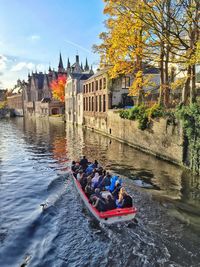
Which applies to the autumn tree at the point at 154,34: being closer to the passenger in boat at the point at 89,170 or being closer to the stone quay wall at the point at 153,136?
the stone quay wall at the point at 153,136

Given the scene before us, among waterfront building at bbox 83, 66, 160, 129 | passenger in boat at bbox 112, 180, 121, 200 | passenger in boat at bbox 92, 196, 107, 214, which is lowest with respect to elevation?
passenger in boat at bbox 92, 196, 107, 214

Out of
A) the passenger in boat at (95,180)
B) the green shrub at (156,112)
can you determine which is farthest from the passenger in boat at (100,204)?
the green shrub at (156,112)

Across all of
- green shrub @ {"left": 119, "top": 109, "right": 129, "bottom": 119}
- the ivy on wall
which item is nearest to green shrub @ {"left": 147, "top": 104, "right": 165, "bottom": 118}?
the ivy on wall

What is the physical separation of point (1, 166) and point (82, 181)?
30.5 ft

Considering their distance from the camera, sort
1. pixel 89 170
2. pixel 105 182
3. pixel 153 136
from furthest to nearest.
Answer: pixel 153 136 < pixel 89 170 < pixel 105 182

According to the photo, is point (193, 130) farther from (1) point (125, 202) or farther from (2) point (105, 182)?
(1) point (125, 202)

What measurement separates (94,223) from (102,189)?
2.11 m

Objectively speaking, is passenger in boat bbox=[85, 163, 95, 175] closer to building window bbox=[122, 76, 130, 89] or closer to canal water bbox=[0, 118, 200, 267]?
canal water bbox=[0, 118, 200, 267]

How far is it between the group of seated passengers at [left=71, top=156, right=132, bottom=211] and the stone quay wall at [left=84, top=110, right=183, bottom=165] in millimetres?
6418

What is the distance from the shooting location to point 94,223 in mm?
10367

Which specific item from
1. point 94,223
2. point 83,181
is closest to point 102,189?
point 83,181

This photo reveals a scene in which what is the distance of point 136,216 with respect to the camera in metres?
10.6

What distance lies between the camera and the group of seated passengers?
1023cm

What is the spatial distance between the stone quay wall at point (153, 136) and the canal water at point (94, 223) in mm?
1176
